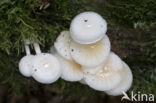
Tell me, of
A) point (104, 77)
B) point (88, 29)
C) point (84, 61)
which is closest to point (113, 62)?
point (104, 77)

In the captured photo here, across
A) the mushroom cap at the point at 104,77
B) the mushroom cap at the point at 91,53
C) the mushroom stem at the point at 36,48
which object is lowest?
the mushroom cap at the point at 104,77

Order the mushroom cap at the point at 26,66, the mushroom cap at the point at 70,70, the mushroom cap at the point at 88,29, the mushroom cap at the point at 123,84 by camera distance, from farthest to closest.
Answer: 1. the mushroom cap at the point at 123,84
2. the mushroom cap at the point at 70,70
3. the mushroom cap at the point at 26,66
4. the mushroom cap at the point at 88,29

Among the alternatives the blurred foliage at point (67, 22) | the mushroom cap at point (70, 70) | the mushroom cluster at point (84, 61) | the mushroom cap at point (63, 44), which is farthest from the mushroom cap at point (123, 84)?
the mushroom cap at point (63, 44)

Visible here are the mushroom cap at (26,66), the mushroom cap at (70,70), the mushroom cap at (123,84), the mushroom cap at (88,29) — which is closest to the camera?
the mushroom cap at (88,29)

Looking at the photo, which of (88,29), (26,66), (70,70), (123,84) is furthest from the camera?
(123,84)

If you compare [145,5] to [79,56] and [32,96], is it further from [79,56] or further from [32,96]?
[32,96]

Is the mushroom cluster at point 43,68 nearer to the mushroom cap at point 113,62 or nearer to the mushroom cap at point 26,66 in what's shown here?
the mushroom cap at point 26,66

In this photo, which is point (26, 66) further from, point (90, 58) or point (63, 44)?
point (90, 58)

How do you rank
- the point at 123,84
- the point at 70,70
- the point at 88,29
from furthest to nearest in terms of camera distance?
1. the point at 123,84
2. the point at 70,70
3. the point at 88,29
